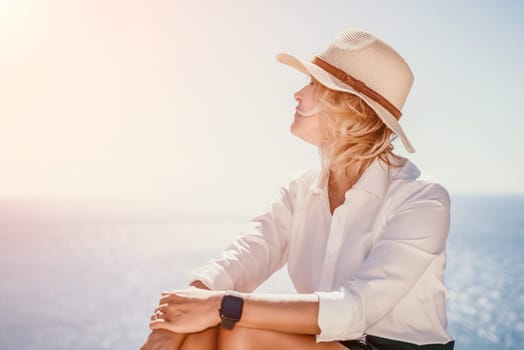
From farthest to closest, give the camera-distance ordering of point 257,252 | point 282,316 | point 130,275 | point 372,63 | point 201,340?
point 130,275
point 257,252
point 372,63
point 201,340
point 282,316

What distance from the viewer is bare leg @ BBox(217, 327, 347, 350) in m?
1.59

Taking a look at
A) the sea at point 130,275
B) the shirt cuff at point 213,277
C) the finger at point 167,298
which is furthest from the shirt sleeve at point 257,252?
the sea at point 130,275

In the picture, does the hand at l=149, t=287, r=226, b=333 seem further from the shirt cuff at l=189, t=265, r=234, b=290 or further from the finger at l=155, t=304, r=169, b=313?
the shirt cuff at l=189, t=265, r=234, b=290

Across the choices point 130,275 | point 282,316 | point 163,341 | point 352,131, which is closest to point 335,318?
point 282,316

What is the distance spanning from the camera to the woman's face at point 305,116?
206cm

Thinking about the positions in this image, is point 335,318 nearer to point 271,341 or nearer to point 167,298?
point 271,341

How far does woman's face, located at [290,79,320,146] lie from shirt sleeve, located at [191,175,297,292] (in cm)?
26

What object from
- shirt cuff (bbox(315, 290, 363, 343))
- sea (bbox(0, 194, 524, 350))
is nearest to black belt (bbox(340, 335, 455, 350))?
shirt cuff (bbox(315, 290, 363, 343))

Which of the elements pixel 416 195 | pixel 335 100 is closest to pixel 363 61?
pixel 335 100

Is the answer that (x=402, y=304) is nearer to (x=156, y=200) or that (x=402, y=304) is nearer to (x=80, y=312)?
(x=80, y=312)

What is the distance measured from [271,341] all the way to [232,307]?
0.15 metres

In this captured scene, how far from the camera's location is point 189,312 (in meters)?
1.65

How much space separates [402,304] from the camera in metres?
1.76

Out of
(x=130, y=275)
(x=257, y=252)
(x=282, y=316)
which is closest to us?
(x=282, y=316)
